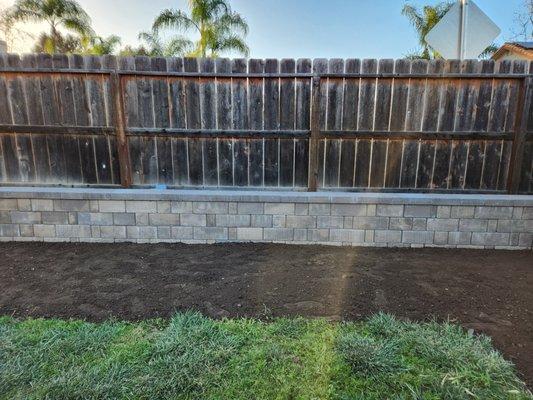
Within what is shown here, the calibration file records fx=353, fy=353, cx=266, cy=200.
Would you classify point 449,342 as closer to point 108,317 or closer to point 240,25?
point 108,317

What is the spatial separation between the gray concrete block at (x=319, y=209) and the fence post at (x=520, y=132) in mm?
2166

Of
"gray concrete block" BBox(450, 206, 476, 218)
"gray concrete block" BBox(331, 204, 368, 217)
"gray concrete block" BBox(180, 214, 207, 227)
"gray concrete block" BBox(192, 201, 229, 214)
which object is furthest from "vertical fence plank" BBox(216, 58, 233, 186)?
"gray concrete block" BBox(450, 206, 476, 218)

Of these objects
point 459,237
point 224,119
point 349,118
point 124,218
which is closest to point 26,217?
point 124,218

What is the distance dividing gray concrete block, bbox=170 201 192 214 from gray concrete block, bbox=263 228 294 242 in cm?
91

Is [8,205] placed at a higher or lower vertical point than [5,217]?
higher

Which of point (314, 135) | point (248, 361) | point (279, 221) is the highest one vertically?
point (314, 135)

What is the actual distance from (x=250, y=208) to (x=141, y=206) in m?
1.27

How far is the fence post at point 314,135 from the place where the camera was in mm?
4005

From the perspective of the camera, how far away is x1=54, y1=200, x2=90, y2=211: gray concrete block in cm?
410

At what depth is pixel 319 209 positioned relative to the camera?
4039 millimetres

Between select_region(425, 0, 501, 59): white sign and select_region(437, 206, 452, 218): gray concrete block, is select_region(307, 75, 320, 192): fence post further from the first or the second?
select_region(437, 206, 452, 218): gray concrete block

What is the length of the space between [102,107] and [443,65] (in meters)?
3.91

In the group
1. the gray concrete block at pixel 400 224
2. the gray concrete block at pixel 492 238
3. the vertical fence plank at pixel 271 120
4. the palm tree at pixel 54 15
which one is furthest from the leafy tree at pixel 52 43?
the gray concrete block at pixel 492 238

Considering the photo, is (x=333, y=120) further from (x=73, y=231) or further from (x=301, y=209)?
(x=73, y=231)
